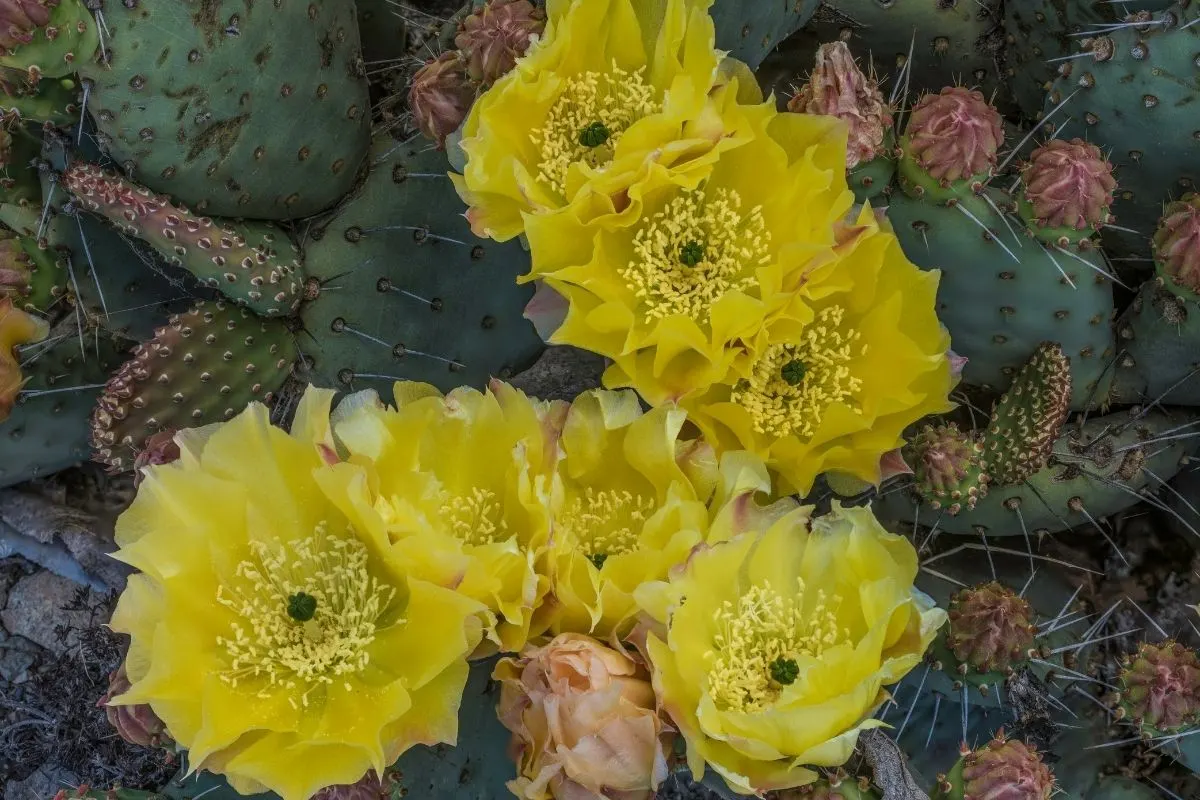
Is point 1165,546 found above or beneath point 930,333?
beneath

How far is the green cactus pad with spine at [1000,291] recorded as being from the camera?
103 cm

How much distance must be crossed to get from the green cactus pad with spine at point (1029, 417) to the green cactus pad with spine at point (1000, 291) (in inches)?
1.1

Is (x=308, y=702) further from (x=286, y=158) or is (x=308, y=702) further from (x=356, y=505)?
(x=286, y=158)

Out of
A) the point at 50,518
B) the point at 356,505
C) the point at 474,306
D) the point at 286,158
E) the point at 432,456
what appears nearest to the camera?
the point at 356,505

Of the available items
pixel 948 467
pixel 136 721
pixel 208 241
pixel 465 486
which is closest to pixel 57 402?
pixel 208 241

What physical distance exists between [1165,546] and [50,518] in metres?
1.39

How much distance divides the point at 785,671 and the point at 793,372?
0.26m

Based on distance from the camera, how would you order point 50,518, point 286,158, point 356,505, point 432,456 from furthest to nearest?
point 50,518 → point 286,158 → point 432,456 → point 356,505

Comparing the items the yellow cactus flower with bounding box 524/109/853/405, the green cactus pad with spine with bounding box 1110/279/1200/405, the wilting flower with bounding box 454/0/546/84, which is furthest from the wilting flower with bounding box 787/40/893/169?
the green cactus pad with spine with bounding box 1110/279/1200/405

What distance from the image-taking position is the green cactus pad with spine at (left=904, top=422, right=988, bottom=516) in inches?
40.8

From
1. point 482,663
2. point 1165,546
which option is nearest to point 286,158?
point 482,663

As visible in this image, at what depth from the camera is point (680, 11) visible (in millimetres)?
886

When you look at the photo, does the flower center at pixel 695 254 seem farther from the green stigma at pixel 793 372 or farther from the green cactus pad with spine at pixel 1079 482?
the green cactus pad with spine at pixel 1079 482

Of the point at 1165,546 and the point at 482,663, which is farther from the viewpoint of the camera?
the point at 1165,546
